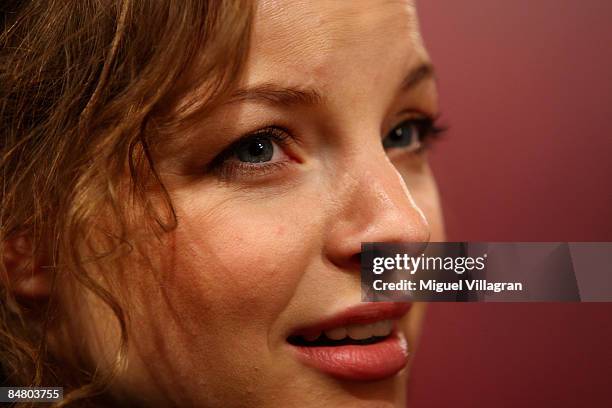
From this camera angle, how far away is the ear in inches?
27.7

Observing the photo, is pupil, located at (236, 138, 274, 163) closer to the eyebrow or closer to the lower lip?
the eyebrow

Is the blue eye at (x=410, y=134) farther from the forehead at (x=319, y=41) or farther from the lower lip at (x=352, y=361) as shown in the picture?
the lower lip at (x=352, y=361)

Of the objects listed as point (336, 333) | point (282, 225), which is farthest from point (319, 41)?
point (336, 333)

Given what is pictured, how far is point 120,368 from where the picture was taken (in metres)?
0.69

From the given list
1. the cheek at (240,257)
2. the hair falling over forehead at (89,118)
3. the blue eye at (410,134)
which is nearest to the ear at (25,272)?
the hair falling over forehead at (89,118)

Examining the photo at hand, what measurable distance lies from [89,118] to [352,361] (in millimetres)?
313

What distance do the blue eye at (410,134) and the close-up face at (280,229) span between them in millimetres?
80

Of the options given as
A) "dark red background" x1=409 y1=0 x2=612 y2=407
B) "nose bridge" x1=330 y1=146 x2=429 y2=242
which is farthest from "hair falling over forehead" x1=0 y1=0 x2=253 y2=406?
"dark red background" x1=409 y1=0 x2=612 y2=407

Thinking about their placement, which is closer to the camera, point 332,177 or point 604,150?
point 332,177

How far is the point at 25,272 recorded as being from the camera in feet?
2.32

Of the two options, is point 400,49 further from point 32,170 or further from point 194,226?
point 32,170

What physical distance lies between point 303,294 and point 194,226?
4.4 inches

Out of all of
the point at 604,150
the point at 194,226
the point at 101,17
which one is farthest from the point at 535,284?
the point at 101,17

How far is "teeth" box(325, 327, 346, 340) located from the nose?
0.21 feet
